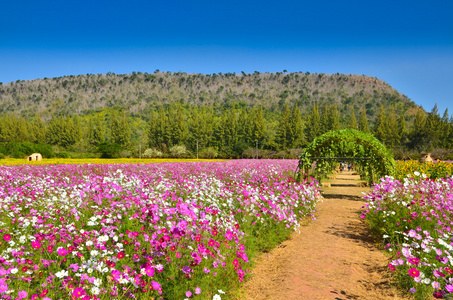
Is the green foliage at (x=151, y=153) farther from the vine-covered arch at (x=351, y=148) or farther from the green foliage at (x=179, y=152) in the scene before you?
the vine-covered arch at (x=351, y=148)

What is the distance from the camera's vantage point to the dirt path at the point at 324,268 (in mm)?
4023

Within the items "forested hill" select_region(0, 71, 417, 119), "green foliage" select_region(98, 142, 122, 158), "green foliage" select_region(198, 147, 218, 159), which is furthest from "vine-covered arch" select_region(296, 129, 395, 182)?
"forested hill" select_region(0, 71, 417, 119)

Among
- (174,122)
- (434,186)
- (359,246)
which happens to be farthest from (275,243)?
(174,122)

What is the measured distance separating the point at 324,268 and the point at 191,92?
162722mm

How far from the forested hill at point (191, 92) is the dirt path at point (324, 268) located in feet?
399

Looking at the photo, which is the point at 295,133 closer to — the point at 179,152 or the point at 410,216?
the point at 179,152

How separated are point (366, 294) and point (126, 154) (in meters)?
61.9

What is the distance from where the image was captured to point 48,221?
15.5 feet

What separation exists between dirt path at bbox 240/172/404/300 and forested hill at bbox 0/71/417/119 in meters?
121

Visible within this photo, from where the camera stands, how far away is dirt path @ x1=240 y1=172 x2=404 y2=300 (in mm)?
4023

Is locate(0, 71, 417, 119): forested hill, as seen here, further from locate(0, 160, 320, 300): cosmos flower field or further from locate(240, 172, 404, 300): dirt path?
locate(0, 160, 320, 300): cosmos flower field

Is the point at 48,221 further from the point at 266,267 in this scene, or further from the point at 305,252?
the point at 305,252

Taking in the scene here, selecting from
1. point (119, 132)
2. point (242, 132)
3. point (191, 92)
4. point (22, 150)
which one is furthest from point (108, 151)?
point (191, 92)

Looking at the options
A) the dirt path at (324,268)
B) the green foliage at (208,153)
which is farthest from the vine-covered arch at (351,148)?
the green foliage at (208,153)
